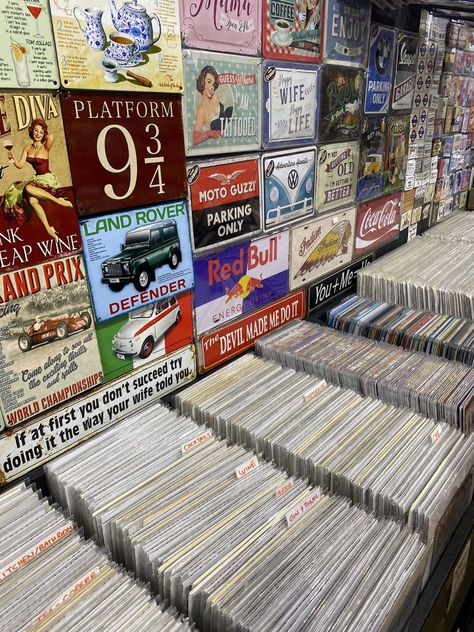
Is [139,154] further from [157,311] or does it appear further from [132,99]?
[157,311]

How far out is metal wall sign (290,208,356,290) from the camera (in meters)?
3.22

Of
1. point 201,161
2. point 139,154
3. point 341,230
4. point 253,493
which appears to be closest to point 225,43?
point 201,161

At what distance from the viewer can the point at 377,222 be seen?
409cm

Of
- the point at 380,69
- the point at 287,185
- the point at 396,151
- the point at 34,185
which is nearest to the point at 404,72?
the point at 380,69

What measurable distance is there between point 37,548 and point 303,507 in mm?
990

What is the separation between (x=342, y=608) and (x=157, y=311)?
1503 mm

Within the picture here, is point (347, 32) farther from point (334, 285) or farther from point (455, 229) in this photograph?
point (455, 229)

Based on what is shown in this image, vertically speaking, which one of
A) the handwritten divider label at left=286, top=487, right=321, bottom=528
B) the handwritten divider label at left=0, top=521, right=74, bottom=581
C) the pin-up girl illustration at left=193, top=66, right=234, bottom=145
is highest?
the pin-up girl illustration at left=193, top=66, right=234, bottom=145

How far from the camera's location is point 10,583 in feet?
5.03

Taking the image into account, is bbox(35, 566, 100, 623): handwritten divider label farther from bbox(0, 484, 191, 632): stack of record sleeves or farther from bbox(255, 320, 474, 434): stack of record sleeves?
bbox(255, 320, 474, 434): stack of record sleeves

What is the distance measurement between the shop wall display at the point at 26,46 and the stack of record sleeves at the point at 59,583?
5.06 ft

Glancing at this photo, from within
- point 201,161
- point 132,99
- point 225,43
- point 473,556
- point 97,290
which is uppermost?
point 225,43

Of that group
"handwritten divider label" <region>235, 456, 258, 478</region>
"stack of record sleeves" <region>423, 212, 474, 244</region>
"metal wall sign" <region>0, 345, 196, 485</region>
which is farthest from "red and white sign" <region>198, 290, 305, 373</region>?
"stack of record sleeves" <region>423, 212, 474, 244</region>

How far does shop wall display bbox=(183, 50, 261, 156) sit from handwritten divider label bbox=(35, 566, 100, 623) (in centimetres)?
185
